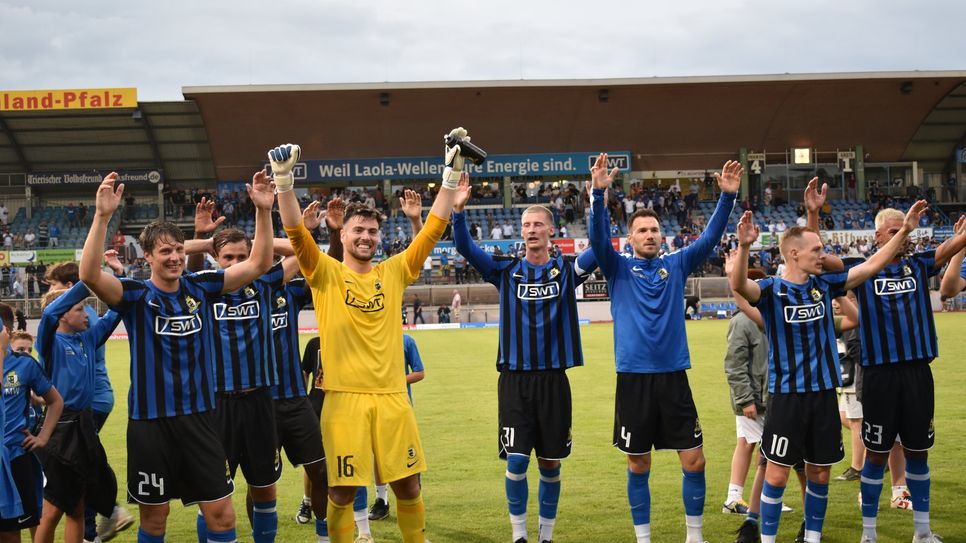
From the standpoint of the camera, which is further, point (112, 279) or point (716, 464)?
point (716, 464)

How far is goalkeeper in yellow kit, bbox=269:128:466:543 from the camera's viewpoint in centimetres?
551

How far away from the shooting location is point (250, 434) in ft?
20.5

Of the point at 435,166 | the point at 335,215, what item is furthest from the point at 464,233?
the point at 435,166

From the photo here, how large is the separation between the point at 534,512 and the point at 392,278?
3.10 metres

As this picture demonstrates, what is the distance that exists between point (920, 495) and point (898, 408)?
2.07ft

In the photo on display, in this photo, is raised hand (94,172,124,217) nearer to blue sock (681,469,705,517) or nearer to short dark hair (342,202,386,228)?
short dark hair (342,202,386,228)

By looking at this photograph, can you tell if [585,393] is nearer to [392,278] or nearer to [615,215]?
[392,278]

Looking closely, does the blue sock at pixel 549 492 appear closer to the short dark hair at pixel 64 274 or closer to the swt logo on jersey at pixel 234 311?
the swt logo on jersey at pixel 234 311

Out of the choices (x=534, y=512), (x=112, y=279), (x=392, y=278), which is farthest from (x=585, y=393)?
(x=112, y=279)

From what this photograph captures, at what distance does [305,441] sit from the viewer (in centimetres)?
664

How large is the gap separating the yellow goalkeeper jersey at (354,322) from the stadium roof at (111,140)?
40.2 meters

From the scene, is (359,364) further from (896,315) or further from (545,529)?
(896,315)

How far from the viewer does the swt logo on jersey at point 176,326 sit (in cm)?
541

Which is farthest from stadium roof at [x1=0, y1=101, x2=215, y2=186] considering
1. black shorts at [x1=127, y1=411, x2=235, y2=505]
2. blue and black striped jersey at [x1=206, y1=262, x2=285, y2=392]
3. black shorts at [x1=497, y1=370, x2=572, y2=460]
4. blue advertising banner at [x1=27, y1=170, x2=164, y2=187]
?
black shorts at [x1=127, y1=411, x2=235, y2=505]
